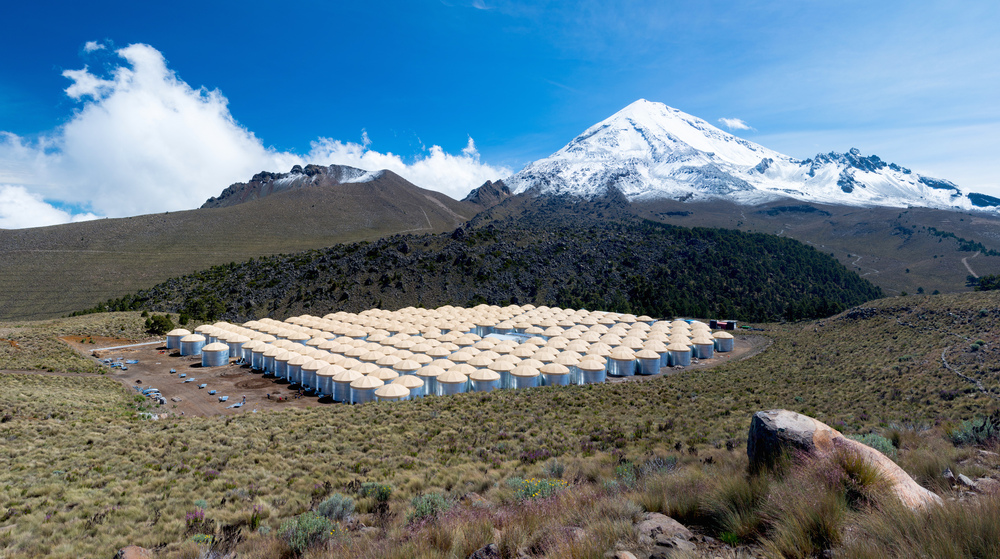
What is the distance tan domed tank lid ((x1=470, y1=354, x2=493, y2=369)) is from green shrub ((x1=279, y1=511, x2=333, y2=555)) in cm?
2254

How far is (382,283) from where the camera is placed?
70062mm

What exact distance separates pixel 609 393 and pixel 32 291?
96695 millimetres

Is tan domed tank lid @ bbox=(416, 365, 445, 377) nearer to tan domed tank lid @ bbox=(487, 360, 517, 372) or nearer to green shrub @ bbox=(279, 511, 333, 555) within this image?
tan domed tank lid @ bbox=(487, 360, 517, 372)

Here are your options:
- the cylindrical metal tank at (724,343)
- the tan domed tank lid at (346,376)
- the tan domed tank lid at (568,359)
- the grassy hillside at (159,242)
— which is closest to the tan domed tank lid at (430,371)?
the tan domed tank lid at (346,376)

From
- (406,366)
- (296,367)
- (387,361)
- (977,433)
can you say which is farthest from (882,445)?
(296,367)

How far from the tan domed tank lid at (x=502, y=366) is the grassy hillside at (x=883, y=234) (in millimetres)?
98693

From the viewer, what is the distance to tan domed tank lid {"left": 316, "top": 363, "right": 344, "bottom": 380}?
1085 inches

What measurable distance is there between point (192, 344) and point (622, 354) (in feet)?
123

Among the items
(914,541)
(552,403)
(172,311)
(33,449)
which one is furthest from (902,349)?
(172,311)

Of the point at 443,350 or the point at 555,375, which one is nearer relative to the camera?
the point at 555,375

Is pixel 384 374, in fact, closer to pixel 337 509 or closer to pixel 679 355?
pixel 337 509

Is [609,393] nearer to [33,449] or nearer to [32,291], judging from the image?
[33,449]

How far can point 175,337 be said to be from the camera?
3822 centimetres

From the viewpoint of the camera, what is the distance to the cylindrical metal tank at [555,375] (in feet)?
95.6
